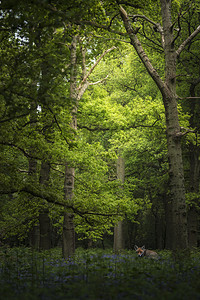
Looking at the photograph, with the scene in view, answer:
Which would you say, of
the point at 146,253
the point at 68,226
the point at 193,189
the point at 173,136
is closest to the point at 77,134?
the point at 173,136

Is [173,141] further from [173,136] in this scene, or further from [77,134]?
[77,134]

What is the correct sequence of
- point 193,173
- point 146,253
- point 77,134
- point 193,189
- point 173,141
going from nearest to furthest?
1. point 173,141
2. point 77,134
3. point 146,253
4. point 193,189
5. point 193,173

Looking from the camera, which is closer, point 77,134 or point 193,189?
point 77,134

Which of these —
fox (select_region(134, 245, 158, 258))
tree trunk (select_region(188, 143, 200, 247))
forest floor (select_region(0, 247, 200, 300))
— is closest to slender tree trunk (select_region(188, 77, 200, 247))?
tree trunk (select_region(188, 143, 200, 247))

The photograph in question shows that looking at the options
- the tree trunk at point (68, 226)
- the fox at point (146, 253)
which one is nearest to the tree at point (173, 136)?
the fox at point (146, 253)

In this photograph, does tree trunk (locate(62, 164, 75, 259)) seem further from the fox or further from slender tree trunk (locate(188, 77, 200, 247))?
slender tree trunk (locate(188, 77, 200, 247))

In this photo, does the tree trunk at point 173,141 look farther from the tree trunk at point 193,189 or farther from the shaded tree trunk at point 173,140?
the tree trunk at point 193,189

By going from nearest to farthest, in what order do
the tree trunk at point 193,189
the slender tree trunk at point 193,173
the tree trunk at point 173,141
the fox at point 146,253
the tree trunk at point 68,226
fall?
the tree trunk at point 173,141 < the fox at point 146,253 < the tree trunk at point 68,226 < the tree trunk at point 193,189 < the slender tree trunk at point 193,173

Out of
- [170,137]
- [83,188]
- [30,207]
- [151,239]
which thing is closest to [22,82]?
[170,137]

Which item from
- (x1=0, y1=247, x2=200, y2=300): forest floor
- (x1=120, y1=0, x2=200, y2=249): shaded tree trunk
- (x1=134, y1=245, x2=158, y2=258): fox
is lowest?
(x1=134, y1=245, x2=158, y2=258): fox

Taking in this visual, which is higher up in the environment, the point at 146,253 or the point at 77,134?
the point at 77,134

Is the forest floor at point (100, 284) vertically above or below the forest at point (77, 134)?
below

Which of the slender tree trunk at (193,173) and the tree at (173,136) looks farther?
the slender tree trunk at (193,173)

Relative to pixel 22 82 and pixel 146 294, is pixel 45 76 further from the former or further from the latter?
pixel 146 294
